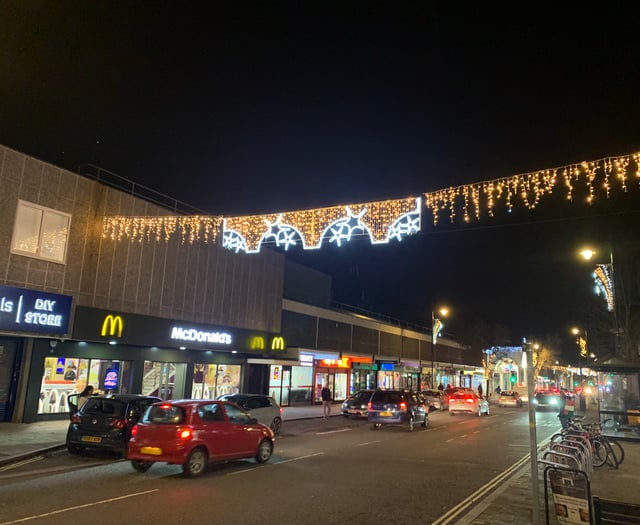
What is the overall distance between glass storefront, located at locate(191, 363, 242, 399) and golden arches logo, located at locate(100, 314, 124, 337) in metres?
5.93

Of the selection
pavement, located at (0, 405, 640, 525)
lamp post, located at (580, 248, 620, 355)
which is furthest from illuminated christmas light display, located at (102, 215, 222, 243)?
lamp post, located at (580, 248, 620, 355)

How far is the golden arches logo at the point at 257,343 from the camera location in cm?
2719

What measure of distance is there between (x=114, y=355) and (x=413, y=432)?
39.6 ft

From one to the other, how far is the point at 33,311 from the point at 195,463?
30.2 ft

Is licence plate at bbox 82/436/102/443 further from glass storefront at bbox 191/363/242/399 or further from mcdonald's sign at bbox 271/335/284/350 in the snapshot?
mcdonald's sign at bbox 271/335/284/350

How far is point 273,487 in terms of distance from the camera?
9891 millimetres

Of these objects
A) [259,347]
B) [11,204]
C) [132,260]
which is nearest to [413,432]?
[259,347]

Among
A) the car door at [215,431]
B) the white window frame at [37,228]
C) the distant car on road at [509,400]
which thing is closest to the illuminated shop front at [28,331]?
the white window frame at [37,228]

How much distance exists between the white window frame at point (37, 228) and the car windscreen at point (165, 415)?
8956mm

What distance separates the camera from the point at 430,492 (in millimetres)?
9828

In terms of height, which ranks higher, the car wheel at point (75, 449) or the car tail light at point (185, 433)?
the car tail light at point (185, 433)

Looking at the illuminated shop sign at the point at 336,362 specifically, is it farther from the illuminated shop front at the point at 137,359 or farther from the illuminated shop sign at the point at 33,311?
the illuminated shop sign at the point at 33,311

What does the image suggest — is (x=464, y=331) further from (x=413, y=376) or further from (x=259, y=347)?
(x=259, y=347)

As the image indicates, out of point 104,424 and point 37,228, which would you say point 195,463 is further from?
point 37,228
